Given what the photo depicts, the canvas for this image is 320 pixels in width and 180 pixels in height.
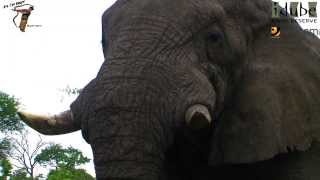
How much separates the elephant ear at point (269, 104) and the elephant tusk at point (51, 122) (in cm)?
70

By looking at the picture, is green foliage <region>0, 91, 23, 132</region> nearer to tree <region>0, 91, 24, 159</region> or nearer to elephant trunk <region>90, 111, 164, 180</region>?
tree <region>0, 91, 24, 159</region>

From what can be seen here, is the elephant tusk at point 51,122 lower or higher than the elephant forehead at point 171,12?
lower

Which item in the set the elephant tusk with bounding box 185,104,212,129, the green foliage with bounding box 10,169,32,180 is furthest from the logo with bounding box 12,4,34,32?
the green foliage with bounding box 10,169,32,180

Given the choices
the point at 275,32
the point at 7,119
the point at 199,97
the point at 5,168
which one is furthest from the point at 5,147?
the point at 199,97

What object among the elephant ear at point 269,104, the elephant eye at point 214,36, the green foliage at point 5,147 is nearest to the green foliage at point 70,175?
the green foliage at point 5,147

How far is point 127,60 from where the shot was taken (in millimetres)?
3562

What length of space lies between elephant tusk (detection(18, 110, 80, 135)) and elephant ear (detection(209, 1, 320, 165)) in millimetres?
701

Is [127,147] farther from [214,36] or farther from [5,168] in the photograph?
[5,168]

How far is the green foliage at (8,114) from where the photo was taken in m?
28.6

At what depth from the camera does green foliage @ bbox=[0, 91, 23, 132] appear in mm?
28562

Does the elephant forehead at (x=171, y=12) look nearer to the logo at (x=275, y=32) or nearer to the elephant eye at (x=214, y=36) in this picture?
the elephant eye at (x=214, y=36)

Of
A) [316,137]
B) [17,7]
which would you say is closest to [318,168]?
[316,137]

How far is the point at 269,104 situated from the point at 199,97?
1.72ft

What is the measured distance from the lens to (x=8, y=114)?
28.9 m
